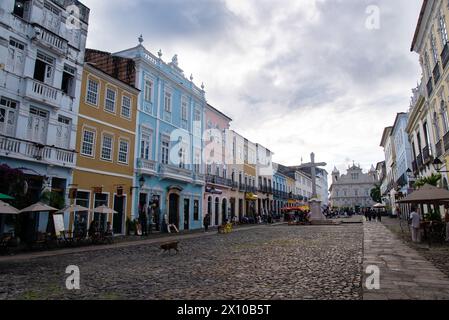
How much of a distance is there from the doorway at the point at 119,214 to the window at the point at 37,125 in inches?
235

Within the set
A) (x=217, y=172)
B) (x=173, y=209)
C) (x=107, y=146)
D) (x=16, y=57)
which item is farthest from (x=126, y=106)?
(x=217, y=172)

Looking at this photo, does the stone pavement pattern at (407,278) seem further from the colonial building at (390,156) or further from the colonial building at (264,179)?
the colonial building at (390,156)

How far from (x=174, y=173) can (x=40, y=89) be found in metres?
11.8

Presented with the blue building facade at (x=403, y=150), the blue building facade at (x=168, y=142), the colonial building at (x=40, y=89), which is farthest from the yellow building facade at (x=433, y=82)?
the colonial building at (x=40, y=89)

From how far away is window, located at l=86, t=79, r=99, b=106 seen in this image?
19.2 metres

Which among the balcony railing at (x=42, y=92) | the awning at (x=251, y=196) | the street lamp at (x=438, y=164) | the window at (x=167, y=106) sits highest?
the window at (x=167, y=106)

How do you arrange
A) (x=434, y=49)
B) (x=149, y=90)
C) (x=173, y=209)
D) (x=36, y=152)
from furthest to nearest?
1. (x=173, y=209)
2. (x=149, y=90)
3. (x=434, y=49)
4. (x=36, y=152)

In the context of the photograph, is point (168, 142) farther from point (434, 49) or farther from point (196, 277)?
point (196, 277)

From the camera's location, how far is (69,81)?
1820 centimetres

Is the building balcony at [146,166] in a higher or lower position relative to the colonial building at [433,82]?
lower

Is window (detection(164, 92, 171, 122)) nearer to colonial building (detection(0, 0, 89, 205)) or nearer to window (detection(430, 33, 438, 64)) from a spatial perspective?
colonial building (detection(0, 0, 89, 205))

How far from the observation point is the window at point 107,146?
19844 millimetres

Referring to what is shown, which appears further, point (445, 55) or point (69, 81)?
point (69, 81)
